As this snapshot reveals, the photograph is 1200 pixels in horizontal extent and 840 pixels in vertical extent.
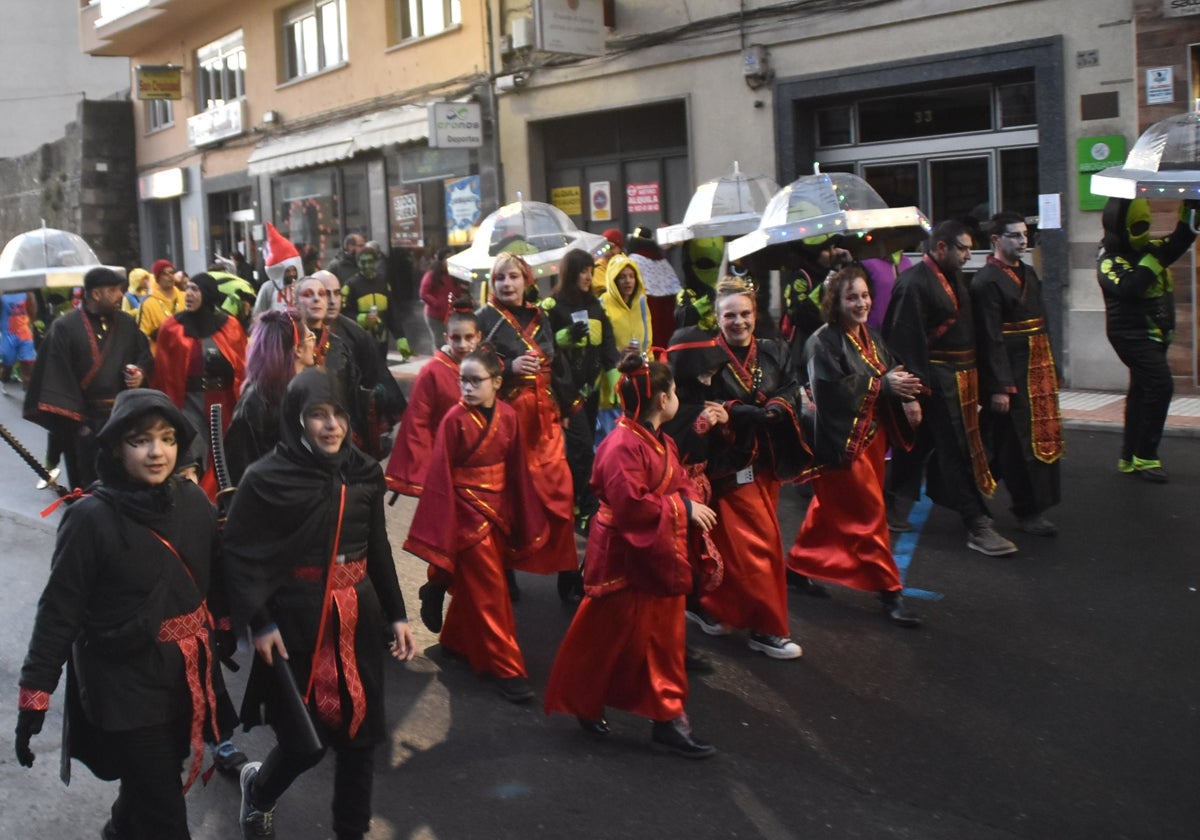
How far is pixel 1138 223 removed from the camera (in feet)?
28.7

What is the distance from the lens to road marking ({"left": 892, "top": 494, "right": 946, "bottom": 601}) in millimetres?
6730

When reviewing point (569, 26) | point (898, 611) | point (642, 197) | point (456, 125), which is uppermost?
point (569, 26)

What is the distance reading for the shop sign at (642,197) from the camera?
1805 cm

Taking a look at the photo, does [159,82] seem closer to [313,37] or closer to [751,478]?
[313,37]

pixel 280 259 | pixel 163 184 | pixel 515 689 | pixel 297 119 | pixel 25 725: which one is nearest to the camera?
pixel 25 725

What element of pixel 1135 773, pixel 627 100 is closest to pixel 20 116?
pixel 627 100

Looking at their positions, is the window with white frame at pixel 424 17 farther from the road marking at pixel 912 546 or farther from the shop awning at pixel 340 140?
the road marking at pixel 912 546

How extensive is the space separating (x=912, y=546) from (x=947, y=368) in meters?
1.03

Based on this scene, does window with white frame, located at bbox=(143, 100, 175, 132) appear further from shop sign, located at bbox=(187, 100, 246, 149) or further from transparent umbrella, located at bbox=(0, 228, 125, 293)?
transparent umbrella, located at bbox=(0, 228, 125, 293)

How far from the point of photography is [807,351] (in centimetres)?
662

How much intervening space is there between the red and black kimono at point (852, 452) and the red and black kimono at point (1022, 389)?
123 centimetres

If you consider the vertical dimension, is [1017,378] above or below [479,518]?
above

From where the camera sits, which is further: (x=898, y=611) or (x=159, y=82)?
(x=159, y=82)

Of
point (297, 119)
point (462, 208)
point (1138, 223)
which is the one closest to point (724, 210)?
point (1138, 223)
